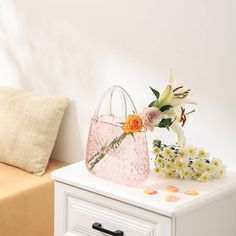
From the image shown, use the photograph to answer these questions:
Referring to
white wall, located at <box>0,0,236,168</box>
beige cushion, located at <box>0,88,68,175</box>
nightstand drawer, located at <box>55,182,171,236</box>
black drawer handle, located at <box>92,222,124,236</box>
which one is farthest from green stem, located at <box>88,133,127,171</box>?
beige cushion, located at <box>0,88,68,175</box>

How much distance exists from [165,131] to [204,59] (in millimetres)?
328

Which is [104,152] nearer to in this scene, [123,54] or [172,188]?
[172,188]

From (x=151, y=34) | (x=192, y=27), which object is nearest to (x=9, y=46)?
(x=151, y=34)

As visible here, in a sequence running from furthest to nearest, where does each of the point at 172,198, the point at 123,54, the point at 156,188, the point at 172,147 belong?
1. the point at 123,54
2. the point at 172,147
3. the point at 156,188
4. the point at 172,198

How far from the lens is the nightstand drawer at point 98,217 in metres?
1.70

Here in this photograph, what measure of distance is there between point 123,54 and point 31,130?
0.58 metres

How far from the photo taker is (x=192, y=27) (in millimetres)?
2027

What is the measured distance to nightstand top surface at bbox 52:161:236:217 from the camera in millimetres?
1671

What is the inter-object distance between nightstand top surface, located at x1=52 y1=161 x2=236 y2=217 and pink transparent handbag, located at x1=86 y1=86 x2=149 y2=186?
3 centimetres

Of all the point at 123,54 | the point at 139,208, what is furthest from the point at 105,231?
the point at 123,54

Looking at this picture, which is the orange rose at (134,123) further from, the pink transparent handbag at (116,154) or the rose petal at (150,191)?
the rose petal at (150,191)

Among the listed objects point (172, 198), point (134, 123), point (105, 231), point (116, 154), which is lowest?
point (105, 231)

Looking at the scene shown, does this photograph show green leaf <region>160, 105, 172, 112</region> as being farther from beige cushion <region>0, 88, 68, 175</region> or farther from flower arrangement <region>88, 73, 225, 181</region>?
beige cushion <region>0, 88, 68, 175</region>

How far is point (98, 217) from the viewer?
183cm
